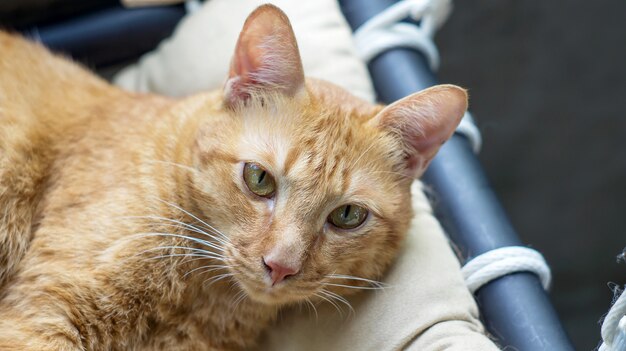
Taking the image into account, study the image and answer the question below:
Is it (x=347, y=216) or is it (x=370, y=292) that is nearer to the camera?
(x=347, y=216)

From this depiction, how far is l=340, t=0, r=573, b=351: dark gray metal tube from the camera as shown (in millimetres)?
1498

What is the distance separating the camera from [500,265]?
1.58m

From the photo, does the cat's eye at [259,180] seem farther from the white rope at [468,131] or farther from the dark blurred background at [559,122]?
the dark blurred background at [559,122]

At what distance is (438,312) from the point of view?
58.7 inches

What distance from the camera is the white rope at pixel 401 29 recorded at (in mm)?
2021

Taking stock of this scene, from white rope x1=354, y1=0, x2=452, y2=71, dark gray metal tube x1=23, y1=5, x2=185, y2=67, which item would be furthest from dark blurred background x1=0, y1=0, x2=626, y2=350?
dark gray metal tube x1=23, y1=5, x2=185, y2=67

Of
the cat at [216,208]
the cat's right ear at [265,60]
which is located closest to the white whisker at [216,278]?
the cat at [216,208]

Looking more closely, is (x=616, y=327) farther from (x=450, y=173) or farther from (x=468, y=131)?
(x=468, y=131)

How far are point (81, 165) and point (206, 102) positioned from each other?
12.6 inches

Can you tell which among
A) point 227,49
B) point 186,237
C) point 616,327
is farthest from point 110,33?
point 616,327

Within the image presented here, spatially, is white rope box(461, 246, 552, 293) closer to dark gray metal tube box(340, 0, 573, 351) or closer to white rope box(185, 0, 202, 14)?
dark gray metal tube box(340, 0, 573, 351)

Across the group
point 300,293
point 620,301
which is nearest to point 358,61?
point 300,293

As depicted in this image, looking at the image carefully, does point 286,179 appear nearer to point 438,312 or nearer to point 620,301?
point 438,312

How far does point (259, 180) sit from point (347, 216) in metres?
0.20
